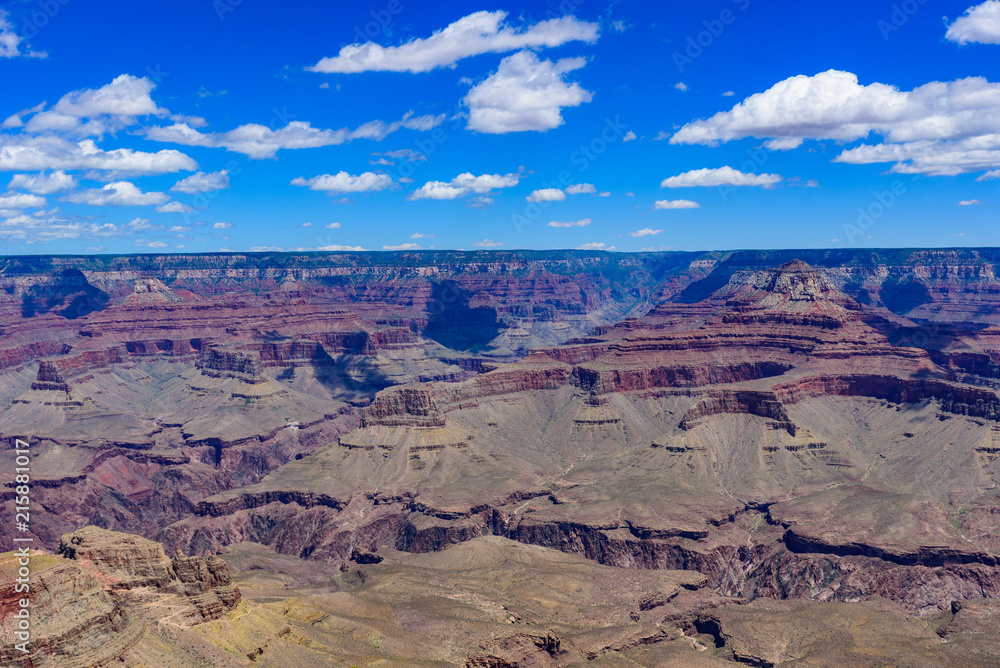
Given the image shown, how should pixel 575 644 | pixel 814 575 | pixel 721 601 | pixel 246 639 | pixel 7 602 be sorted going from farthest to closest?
pixel 814 575, pixel 721 601, pixel 575 644, pixel 246 639, pixel 7 602

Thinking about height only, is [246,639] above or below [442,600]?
above

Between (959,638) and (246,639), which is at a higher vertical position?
(246,639)

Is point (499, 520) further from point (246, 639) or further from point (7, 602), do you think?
point (7, 602)

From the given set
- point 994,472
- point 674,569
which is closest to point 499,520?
point 674,569

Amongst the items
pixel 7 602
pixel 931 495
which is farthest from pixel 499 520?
pixel 7 602

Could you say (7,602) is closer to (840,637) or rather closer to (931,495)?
(840,637)

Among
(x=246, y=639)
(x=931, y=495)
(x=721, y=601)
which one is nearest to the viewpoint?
(x=246, y=639)

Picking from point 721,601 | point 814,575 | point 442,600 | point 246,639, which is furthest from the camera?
point 814,575

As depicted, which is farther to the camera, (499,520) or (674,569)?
(499,520)

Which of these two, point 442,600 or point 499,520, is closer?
point 442,600

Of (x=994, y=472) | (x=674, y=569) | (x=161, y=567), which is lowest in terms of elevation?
(x=674, y=569)
